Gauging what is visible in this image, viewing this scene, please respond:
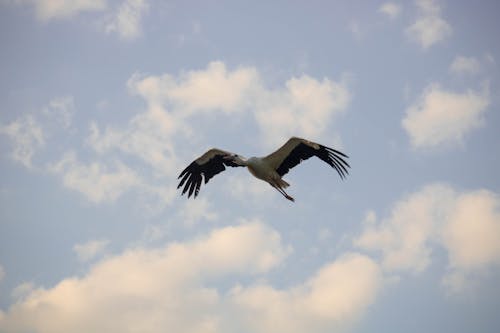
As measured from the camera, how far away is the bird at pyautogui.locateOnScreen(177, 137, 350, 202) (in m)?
15.0

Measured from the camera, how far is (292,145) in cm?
1517

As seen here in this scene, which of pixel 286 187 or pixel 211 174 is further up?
pixel 211 174

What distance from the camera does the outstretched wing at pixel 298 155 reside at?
14742 millimetres

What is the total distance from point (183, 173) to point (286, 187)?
381 cm

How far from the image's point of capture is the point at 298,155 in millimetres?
15586

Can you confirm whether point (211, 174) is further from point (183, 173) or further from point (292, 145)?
point (292, 145)

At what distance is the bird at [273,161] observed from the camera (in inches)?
589

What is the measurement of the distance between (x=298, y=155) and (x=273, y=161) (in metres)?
0.75

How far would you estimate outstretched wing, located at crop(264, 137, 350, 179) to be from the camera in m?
14.7

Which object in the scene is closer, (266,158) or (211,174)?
(266,158)

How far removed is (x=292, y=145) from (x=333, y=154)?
3.97 ft

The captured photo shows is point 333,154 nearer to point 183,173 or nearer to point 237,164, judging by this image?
point 237,164

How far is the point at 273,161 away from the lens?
15648 mm

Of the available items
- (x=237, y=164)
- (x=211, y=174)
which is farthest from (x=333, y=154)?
(x=211, y=174)
